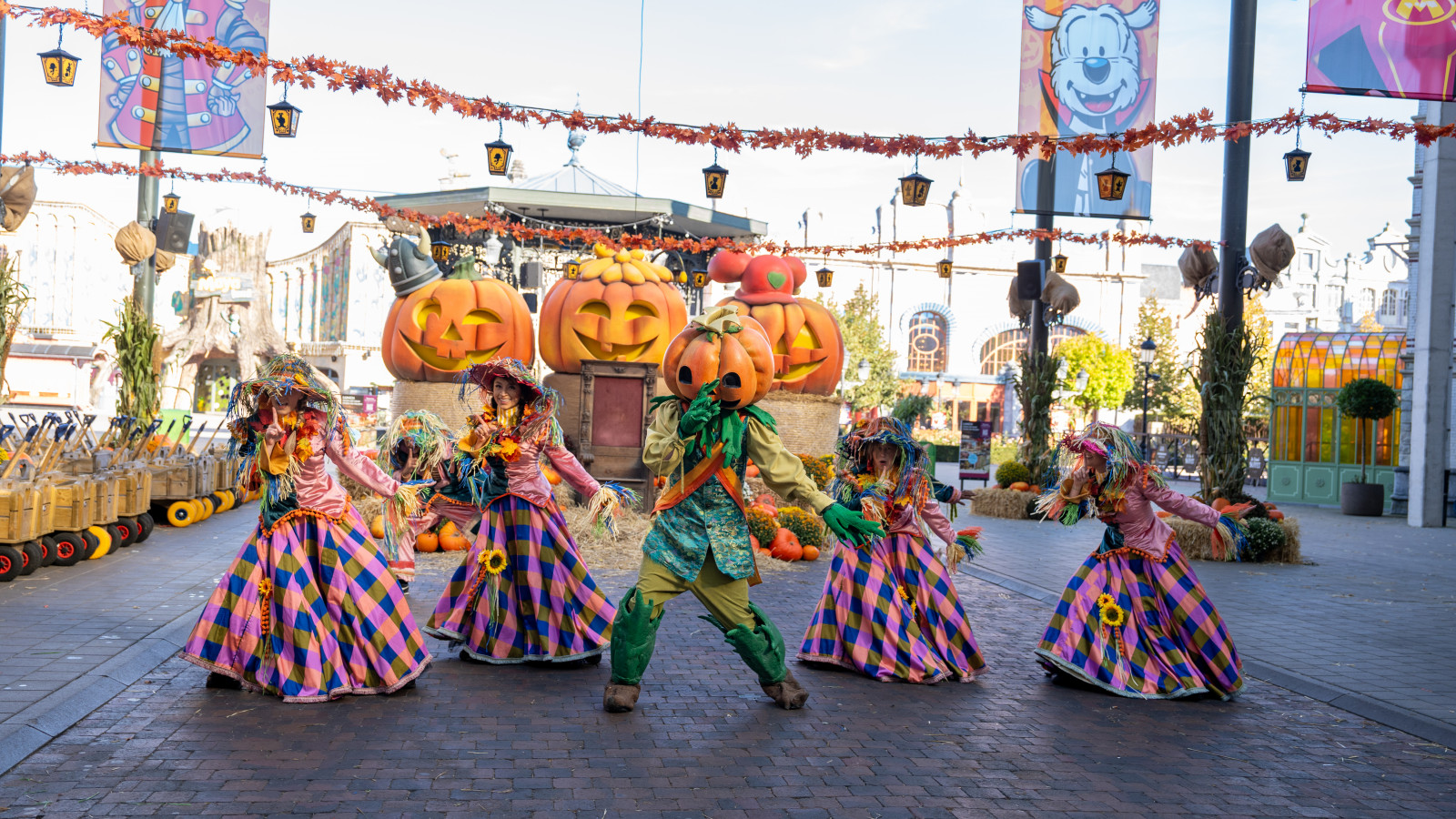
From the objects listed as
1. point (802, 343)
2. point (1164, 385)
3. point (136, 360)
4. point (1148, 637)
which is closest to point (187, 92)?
point (136, 360)

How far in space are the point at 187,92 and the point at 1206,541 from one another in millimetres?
12337

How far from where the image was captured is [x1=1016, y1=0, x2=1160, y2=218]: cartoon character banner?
1295 centimetres

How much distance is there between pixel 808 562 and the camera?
11523 mm

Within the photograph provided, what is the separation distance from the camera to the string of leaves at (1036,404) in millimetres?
17391

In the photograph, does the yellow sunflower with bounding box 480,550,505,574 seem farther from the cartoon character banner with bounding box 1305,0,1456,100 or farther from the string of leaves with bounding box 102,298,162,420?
the string of leaves with bounding box 102,298,162,420

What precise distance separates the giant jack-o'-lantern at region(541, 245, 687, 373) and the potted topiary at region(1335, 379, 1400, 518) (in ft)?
41.2

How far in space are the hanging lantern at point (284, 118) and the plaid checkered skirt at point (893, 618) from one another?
7741 millimetres

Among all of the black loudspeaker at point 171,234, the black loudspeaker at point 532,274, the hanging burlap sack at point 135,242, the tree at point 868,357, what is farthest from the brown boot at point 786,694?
the tree at point 868,357

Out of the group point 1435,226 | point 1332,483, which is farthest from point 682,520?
point 1332,483

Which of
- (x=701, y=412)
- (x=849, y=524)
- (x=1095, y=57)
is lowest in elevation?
(x=849, y=524)

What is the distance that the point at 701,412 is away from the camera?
566 centimetres

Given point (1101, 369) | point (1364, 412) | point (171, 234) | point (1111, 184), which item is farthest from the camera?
point (1101, 369)

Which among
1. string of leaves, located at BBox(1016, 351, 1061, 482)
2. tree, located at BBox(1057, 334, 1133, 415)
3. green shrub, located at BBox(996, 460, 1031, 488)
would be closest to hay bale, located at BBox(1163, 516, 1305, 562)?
string of leaves, located at BBox(1016, 351, 1061, 482)

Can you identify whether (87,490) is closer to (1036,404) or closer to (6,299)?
(6,299)
